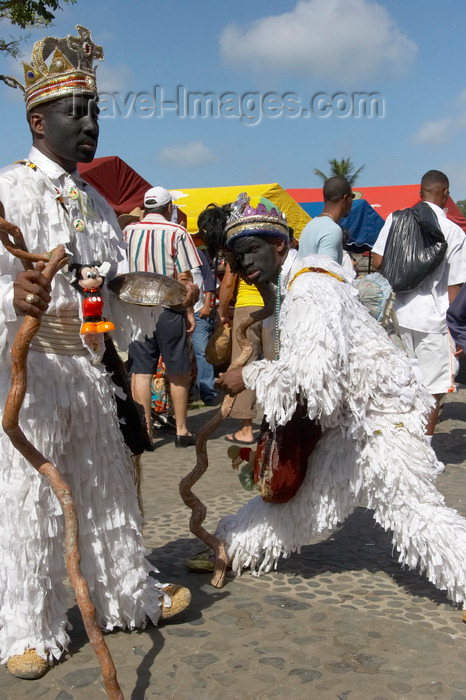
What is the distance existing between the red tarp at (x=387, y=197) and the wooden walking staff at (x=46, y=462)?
508 inches

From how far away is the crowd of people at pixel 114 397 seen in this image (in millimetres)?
2461

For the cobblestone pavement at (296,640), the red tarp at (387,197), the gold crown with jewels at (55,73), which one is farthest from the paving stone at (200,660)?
the red tarp at (387,197)

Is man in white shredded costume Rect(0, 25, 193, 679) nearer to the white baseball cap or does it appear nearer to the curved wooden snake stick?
the curved wooden snake stick

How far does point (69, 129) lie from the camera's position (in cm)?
260

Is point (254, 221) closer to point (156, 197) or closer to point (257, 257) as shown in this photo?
point (257, 257)

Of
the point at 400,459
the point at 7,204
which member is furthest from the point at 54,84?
the point at 400,459

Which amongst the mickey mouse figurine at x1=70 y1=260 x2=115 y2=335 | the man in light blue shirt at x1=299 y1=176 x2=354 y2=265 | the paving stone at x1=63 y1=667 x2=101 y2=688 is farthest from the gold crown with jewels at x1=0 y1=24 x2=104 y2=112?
the man in light blue shirt at x1=299 y1=176 x2=354 y2=265

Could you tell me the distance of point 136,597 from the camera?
2742 mm

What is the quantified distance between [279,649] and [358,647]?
0.98 feet

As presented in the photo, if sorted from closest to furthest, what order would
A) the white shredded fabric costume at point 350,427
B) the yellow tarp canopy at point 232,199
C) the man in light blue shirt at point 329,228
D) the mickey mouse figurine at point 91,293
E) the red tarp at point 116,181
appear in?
1. the mickey mouse figurine at point 91,293
2. the white shredded fabric costume at point 350,427
3. the man in light blue shirt at point 329,228
4. the red tarp at point 116,181
5. the yellow tarp canopy at point 232,199

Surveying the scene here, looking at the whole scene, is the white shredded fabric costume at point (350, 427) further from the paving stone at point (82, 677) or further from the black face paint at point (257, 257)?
the paving stone at point (82, 677)

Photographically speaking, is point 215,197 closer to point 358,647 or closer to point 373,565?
point 373,565

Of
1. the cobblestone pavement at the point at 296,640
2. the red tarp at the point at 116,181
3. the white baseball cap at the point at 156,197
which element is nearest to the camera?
the cobblestone pavement at the point at 296,640

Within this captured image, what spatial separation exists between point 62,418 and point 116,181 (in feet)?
24.1
